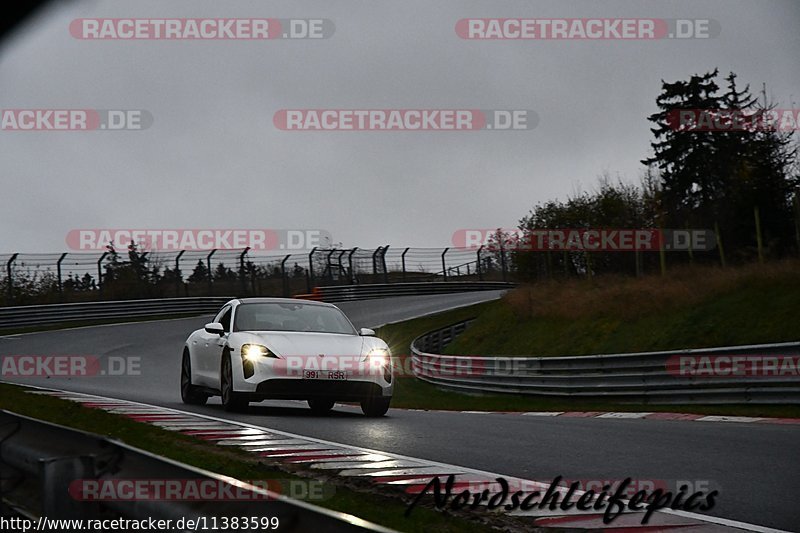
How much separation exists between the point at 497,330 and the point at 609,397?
10.5 meters

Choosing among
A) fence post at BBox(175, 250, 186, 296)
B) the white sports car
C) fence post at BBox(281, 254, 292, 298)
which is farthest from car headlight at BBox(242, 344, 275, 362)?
fence post at BBox(281, 254, 292, 298)

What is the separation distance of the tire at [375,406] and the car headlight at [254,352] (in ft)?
4.18

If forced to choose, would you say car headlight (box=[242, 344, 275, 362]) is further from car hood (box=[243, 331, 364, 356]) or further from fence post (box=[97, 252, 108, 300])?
fence post (box=[97, 252, 108, 300])

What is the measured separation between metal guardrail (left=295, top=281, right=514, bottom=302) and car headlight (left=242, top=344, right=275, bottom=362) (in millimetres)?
28947

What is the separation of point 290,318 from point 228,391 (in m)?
1.18

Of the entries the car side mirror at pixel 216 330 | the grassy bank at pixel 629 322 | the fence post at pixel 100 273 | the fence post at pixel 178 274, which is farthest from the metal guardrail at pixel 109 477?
the fence post at pixel 178 274

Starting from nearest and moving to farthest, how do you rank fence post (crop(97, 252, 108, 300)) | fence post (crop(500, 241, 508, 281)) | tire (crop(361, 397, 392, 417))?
1. tire (crop(361, 397, 392, 417))
2. fence post (crop(97, 252, 108, 300))
3. fence post (crop(500, 241, 508, 281))

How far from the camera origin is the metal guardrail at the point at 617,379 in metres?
15.1

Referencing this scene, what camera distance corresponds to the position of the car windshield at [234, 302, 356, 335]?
12.1m

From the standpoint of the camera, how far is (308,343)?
11.4 meters

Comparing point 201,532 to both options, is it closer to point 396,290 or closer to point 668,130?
point 396,290

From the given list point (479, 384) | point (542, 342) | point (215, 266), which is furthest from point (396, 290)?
point (479, 384)

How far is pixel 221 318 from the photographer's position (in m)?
13.1

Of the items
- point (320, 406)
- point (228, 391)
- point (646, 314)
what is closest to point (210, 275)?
point (646, 314)
